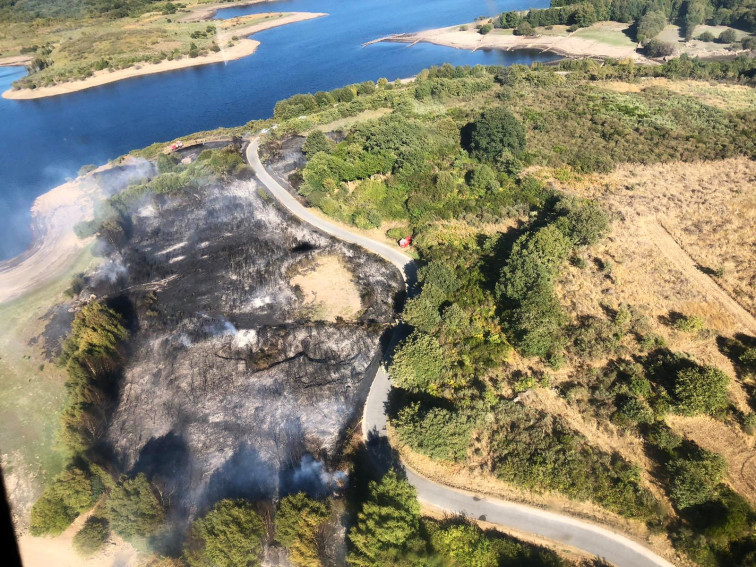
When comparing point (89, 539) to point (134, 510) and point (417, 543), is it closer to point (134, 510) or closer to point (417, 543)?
point (134, 510)

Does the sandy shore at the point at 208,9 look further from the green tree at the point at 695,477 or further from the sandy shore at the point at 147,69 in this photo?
the green tree at the point at 695,477

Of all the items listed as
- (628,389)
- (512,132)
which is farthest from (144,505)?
(512,132)

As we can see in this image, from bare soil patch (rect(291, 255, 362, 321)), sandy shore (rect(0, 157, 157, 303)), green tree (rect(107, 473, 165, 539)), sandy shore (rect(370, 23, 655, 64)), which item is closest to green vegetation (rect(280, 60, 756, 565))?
bare soil patch (rect(291, 255, 362, 321))

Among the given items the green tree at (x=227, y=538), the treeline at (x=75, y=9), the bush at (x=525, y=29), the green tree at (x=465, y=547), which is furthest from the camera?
the treeline at (x=75, y=9)

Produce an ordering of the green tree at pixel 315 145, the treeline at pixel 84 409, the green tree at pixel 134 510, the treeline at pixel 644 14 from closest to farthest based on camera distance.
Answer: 1. the green tree at pixel 134 510
2. the treeline at pixel 84 409
3. the green tree at pixel 315 145
4. the treeline at pixel 644 14

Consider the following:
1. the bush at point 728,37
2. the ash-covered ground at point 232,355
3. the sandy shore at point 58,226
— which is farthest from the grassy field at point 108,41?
the bush at point 728,37

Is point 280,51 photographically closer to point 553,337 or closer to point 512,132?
point 512,132
